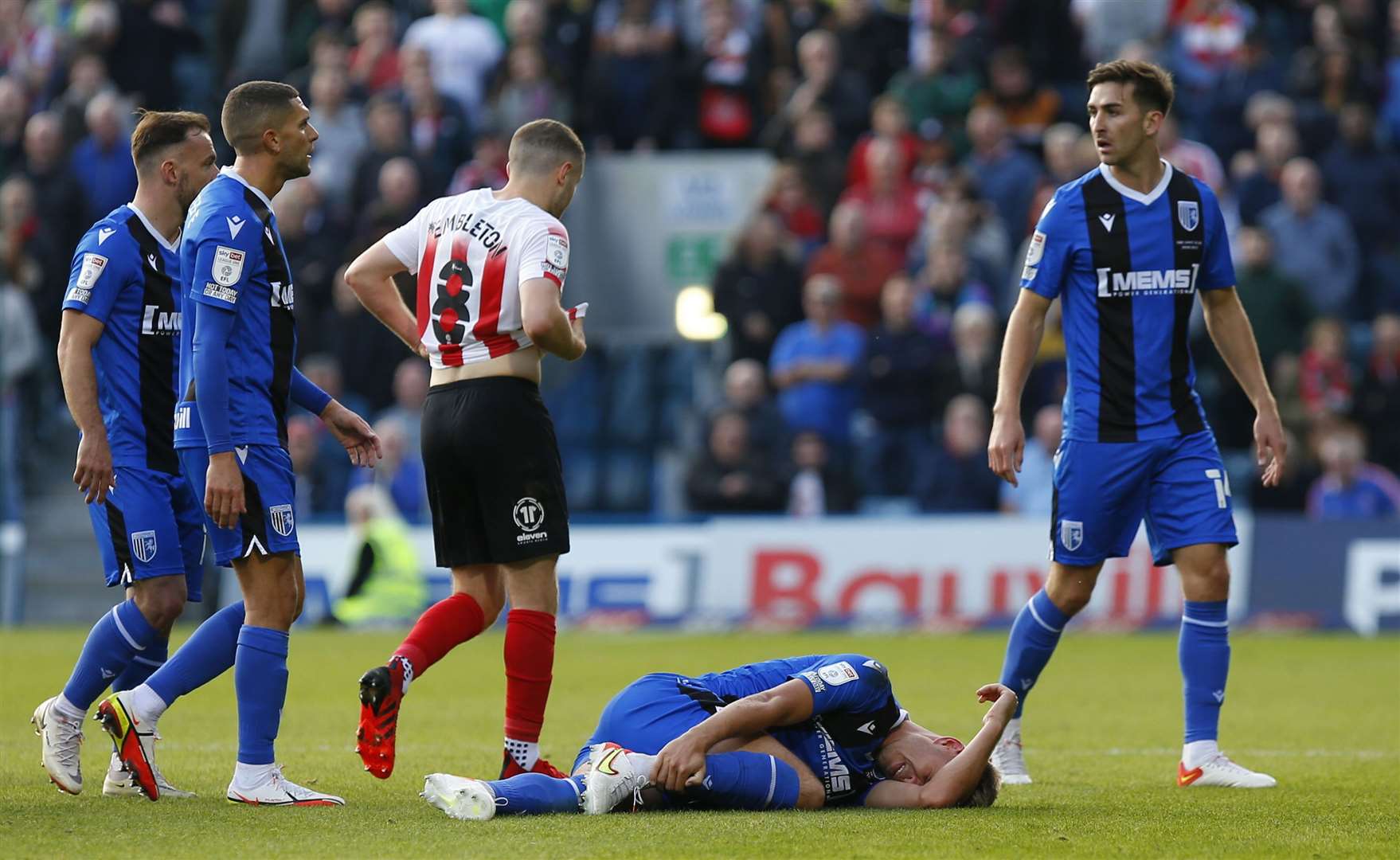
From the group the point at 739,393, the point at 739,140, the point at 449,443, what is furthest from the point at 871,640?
the point at 449,443

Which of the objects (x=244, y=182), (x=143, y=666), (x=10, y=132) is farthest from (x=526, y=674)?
(x=10, y=132)

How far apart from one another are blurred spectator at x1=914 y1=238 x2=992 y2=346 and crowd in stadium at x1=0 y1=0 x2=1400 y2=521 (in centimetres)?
3

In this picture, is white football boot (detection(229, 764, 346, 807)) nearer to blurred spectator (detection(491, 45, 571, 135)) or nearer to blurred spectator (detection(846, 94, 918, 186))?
blurred spectator (detection(846, 94, 918, 186))

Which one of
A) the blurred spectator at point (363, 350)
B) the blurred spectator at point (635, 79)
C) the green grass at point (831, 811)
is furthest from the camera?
the blurred spectator at point (635, 79)

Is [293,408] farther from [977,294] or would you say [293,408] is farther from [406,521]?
[977,294]

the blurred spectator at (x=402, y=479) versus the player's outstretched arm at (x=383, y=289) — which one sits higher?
the player's outstretched arm at (x=383, y=289)

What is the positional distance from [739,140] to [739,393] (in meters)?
3.58

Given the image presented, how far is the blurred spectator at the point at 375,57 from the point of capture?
19.7 metres

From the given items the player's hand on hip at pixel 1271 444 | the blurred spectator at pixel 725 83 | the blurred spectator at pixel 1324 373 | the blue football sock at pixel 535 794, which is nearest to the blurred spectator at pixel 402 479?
the blurred spectator at pixel 725 83

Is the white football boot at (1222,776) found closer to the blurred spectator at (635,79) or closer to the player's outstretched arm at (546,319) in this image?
the player's outstretched arm at (546,319)

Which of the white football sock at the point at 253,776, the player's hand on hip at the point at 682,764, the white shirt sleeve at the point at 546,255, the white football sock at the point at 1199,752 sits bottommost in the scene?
the white football sock at the point at 1199,752

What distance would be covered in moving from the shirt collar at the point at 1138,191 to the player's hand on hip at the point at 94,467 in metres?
3.87

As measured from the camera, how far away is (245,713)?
651 centimetres

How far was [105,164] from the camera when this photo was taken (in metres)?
18.4
